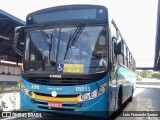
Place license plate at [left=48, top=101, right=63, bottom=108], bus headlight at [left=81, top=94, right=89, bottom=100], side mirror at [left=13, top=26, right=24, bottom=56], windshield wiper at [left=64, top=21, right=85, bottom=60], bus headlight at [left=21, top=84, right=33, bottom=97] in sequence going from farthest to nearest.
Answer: side mirror at [left=13, top=26, right=24, bottom=56]
bus headlight at [left=21, top=84, right=33, bottom=97]
windshield wiper at [left=64, top=21, right=85, bottom=60]
license plate at [left=48, top=101, right=63, bottom=108]
bus headlight at [left=81, top=94, right=89, bottom=100]

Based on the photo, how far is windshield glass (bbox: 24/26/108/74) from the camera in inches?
264

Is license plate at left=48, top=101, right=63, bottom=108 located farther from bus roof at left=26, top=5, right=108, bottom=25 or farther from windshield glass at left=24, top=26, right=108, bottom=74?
bus roof at left=26, top=5, right=108, bottom=25

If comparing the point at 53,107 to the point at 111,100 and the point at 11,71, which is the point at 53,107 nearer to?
the point at 111,100

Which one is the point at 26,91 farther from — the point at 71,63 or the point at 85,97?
the point at 85,97

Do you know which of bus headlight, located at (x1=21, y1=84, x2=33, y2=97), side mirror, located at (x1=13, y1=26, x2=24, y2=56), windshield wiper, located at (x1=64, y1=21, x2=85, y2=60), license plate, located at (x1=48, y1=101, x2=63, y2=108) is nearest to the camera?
license plate, located at (x1=48, y1=101, x2=63, y2=108)

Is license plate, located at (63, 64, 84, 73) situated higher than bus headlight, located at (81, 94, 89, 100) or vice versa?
license plate, located at (63, 64, 84, 73)

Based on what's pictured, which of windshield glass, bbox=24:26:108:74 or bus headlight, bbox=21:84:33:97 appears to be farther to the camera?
bus headlight, bbox=21:84:33:97

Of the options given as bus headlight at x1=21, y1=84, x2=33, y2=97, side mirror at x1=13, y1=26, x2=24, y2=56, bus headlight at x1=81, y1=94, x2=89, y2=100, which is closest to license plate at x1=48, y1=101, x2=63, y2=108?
bus headlight at x1=81, y1=94, x2=89, y2=100

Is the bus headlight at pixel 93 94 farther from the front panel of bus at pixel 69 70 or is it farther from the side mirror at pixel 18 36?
the side mirror at pixel 18 36

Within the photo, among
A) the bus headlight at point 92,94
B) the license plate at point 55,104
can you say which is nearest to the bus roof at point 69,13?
the bus headlight at point 92,94

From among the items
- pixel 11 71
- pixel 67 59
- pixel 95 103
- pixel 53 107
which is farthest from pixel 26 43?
pixel 11 71

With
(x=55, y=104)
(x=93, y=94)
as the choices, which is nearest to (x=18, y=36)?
(x=55, y=104)

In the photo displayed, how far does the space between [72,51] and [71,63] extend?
1.08 feet

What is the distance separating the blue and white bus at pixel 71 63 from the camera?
659 centimetres
